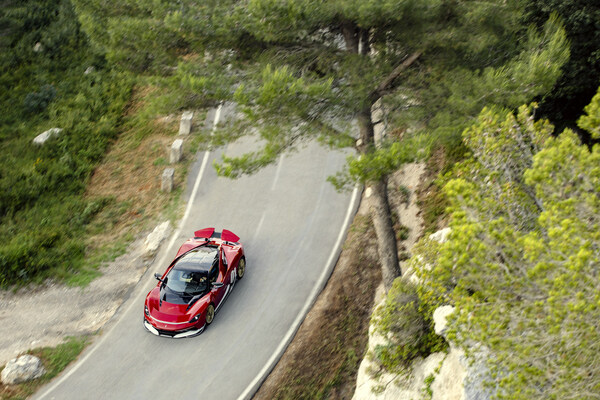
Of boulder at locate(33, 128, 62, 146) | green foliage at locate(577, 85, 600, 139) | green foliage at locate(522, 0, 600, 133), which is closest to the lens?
green foliage at locate(577, 85, 600, 139)

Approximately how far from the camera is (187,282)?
15656 mm

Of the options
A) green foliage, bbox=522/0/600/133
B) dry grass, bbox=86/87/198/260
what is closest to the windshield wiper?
dry grass, bbox=86/87/198/260

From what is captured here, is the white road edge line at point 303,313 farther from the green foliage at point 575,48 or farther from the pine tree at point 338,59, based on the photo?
the green foliage at point 575,48

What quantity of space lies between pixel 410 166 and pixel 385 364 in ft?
30.2

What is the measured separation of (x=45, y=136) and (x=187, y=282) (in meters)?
11.5

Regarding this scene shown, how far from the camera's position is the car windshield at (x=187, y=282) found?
15.5m

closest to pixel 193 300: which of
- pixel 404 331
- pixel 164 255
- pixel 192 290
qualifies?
pixel 192 290

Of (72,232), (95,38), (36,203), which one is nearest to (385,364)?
(95,38)

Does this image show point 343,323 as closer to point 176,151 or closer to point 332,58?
point 332,58

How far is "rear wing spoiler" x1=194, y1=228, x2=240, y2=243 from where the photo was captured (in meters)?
17.2

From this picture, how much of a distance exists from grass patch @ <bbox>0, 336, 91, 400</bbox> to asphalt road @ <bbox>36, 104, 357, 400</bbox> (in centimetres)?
25

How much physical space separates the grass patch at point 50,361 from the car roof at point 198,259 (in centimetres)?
342

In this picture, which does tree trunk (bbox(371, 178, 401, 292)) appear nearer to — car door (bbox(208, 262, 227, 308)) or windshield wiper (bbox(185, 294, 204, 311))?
car door (bbox(208, 262, 227, 308))

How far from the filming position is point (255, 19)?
1247 cm
